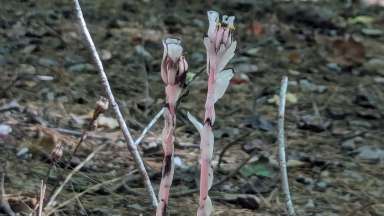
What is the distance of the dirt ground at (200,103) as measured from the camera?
93.6 inches

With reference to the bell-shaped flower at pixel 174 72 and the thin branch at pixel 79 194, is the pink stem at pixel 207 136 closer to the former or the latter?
the bell-shaped flower at pixel 174 72

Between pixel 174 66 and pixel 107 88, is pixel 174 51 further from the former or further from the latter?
pixel 107 88

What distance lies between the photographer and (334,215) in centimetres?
230

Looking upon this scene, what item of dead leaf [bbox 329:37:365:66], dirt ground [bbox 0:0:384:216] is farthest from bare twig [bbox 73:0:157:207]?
dead leaf [bbox 329:37:365:66]

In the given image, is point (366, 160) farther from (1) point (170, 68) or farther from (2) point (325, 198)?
(1) point (170, 68)

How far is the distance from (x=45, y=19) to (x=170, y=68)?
3.32m

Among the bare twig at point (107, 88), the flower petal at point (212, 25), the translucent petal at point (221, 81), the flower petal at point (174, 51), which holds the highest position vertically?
the flower petal at point (212, 25)

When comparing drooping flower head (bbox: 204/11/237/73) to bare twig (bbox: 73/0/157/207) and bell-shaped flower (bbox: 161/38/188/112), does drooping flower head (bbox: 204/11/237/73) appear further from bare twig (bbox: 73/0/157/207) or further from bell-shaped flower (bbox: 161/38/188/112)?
bare twig (bbox: 73/0/157/207)

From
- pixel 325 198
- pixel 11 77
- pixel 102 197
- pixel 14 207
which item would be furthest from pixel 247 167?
pixel 11 77

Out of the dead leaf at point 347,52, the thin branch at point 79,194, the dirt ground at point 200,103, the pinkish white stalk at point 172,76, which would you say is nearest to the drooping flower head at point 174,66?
the pinkish white stalk at point 172,76

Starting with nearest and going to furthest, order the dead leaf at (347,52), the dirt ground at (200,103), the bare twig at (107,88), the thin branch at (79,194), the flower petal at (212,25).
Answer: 1. the flower petal at (212,25)
2. the bare twig at (107,88)
3. the thin branch at (79,194)
4. the dirt ground at (200,103)
5. the dead leaf at (347,52)

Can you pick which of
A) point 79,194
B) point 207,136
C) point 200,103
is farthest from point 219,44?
point 200,103

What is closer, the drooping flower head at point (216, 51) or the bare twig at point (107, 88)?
the drooping flower head at point (216, 51)

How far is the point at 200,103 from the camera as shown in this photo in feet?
11.0
